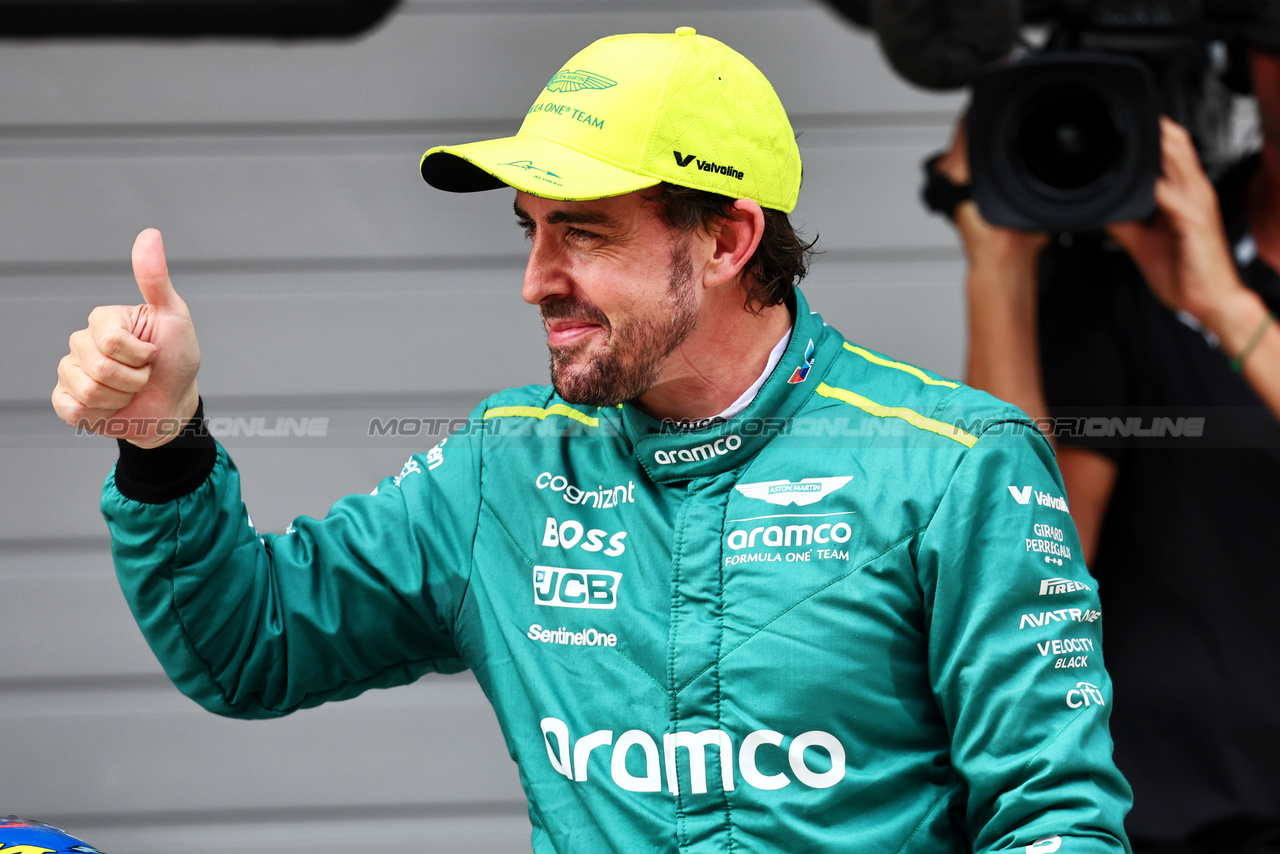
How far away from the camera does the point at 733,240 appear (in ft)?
4.84

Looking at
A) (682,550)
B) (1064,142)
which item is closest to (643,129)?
(682,550)

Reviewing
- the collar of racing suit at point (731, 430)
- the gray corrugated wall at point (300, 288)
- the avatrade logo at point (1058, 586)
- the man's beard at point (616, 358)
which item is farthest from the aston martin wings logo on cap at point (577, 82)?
the gray corrugated wall at point (300, 288)

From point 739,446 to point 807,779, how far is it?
1.27 feet

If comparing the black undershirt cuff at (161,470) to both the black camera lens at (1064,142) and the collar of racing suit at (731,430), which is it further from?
the black camera lens at (1064,142)

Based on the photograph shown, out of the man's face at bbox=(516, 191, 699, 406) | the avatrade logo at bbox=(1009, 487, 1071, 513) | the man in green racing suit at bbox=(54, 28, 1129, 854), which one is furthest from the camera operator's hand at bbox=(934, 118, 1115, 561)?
the man's face at bbox=(516, 191, 699, 406)

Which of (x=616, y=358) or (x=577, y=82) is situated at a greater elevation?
(x=577, y=82)

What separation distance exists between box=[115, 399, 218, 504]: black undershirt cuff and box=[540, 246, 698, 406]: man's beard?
423 mm

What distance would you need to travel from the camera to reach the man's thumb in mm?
1242

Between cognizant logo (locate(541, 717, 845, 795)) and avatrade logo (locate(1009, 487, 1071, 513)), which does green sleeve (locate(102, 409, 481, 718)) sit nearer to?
cognizant logo (locate(541, 717, 845, 795))

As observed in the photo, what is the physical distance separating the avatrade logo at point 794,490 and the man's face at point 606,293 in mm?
177

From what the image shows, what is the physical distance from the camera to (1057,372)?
2.25 m

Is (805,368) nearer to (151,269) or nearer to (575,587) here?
(575,587)

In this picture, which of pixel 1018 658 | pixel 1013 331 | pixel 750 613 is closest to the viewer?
pixel 1018 658

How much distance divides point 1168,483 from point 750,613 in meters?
1.27
